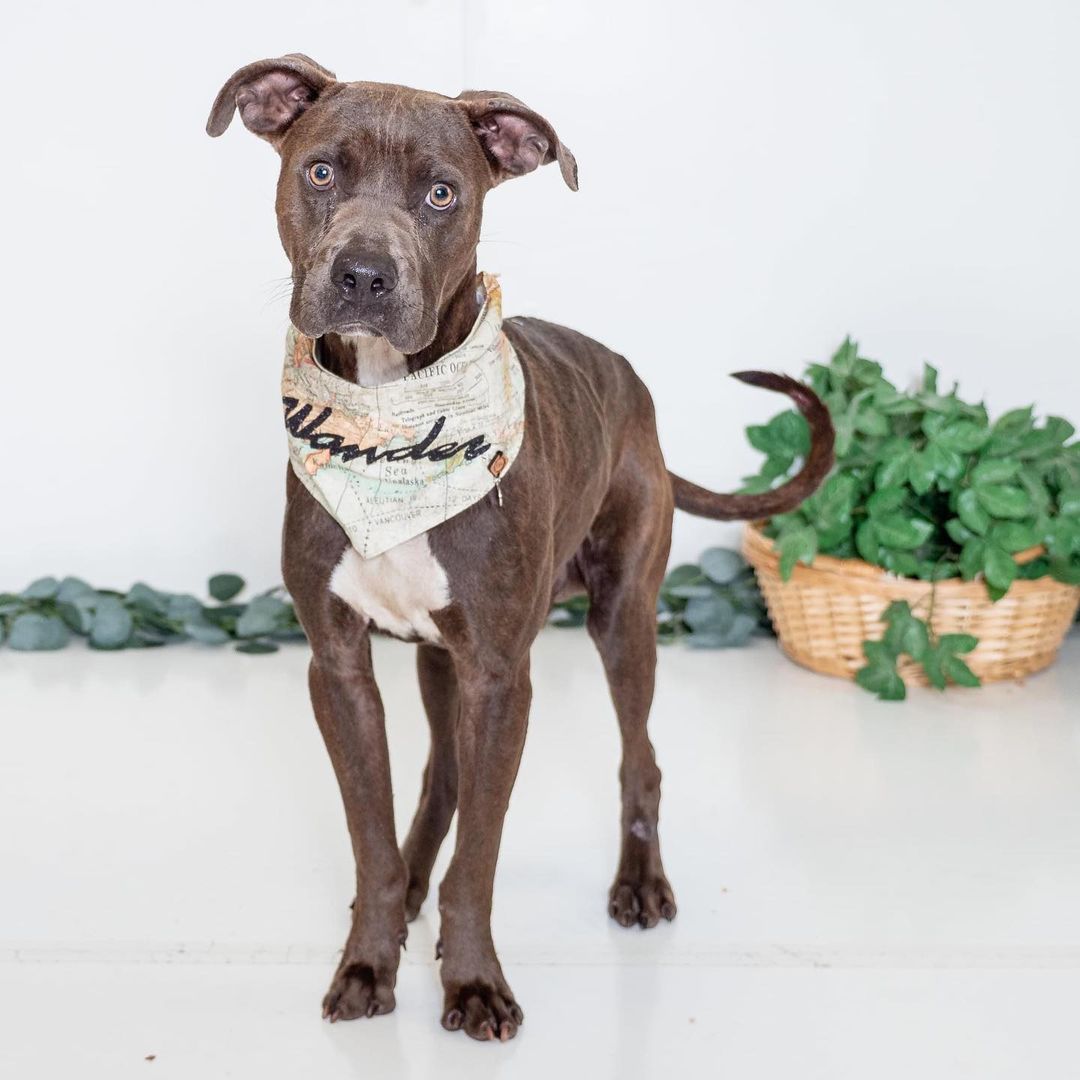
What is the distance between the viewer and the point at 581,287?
4.43 metres

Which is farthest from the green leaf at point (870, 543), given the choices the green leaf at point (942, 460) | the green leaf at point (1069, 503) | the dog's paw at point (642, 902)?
the dog's paw at point (642, 902)

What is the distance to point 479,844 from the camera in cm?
232

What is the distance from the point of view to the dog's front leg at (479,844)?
230 cm

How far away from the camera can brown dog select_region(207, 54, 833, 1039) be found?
211 cm

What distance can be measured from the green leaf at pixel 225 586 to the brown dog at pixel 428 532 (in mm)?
2101

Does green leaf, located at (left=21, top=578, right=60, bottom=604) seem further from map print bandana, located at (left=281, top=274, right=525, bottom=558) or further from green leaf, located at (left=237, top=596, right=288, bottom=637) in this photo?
map print bandana, located at (left=281, top=274, right=525, bottom=558)

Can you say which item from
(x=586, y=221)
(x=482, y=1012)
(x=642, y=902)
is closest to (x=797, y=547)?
(x=586, y=221)

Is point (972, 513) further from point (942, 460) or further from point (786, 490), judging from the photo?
point (786, 490)

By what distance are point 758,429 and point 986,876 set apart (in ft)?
4.96

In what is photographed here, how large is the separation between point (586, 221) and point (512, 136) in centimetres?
208

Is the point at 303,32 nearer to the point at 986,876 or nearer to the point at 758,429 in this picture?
the point at 758,429

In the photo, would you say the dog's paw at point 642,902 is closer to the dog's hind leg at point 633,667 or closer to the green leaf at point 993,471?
the dog's hind leg at point 633,667

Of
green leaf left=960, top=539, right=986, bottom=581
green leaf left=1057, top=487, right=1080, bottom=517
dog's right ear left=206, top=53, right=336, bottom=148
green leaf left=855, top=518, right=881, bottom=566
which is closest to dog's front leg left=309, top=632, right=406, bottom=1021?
dog's right ear left=206, top=53, right=336, bottom=148

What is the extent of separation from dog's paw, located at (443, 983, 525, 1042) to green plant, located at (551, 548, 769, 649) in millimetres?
2015
